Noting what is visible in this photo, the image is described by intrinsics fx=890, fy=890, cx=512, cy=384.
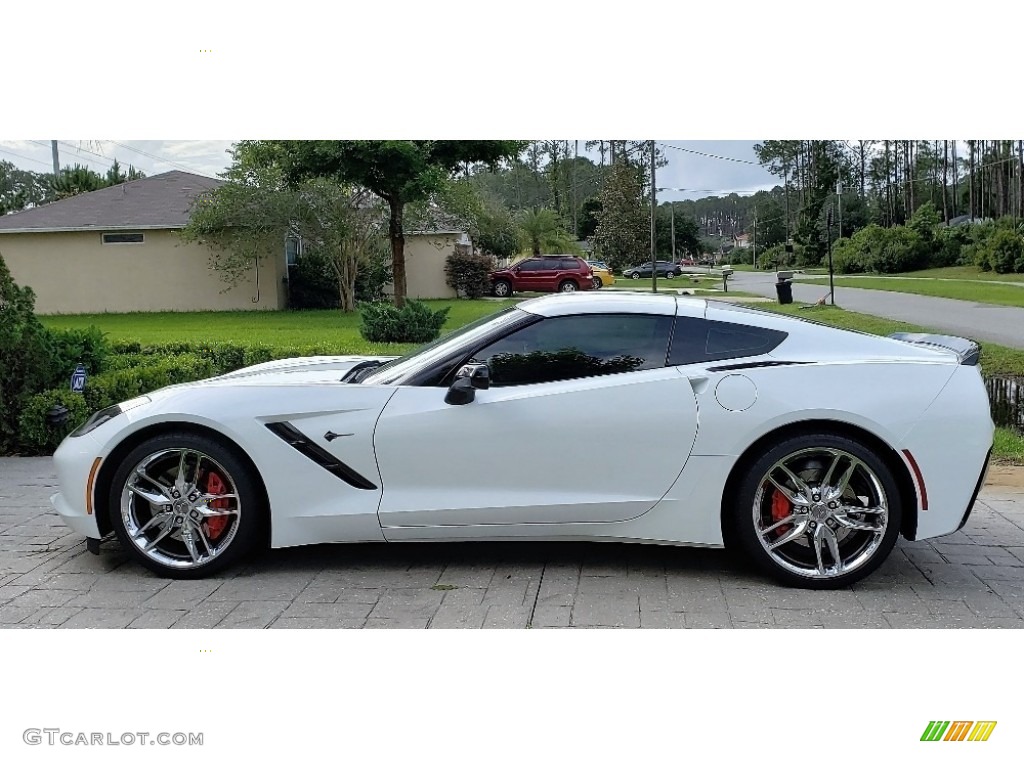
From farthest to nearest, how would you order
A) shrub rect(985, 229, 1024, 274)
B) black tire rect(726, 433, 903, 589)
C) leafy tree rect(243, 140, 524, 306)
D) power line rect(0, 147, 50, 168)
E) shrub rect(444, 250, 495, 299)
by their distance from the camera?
1. shrub rect(444, 250, 495, 299)
2. shrub rect(985, 229, 1024, 274)
3. leafy tree rect(243, 140, 524, 306)
4. power line rect(0, 147, 50, 168)
5. black tire rect(726, 433, 903, 589)

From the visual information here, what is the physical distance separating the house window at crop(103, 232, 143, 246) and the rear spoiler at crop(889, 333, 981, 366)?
6663 millimetres

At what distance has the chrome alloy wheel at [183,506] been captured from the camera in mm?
4305

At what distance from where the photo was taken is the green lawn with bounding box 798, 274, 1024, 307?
729 cm

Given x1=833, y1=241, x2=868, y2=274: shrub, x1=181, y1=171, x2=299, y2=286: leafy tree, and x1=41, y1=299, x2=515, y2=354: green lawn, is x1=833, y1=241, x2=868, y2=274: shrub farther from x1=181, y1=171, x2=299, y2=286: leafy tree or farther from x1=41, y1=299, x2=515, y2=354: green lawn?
x1=181, y1=171, x2=299, y2=286: leafy tree

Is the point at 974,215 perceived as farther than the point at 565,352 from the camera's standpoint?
Yes

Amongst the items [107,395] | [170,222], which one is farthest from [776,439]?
[170,222]

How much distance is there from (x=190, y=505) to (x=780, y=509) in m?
2.81

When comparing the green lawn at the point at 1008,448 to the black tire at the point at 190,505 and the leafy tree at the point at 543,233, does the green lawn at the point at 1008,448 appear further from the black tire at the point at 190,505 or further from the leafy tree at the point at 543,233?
the black tire at the point at 190,505

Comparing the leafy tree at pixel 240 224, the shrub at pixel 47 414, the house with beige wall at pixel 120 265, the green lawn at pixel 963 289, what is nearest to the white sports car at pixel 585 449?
the shrub at pixel 47 414

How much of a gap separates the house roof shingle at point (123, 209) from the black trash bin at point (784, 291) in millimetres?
4547

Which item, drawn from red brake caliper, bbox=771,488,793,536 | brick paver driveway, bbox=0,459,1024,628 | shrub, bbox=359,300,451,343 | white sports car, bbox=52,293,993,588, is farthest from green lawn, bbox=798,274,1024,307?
shrub, bbox=359,300,451,343
